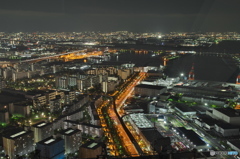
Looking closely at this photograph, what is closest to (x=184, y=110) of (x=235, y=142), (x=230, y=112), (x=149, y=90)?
(x=230, y=112)

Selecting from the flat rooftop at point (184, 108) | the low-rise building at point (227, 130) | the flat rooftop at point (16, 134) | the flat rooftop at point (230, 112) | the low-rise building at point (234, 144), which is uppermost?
the flat rooftop at point (230, 112)

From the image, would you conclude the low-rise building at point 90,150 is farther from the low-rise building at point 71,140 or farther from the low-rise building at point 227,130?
the low-rise building at point 227,130

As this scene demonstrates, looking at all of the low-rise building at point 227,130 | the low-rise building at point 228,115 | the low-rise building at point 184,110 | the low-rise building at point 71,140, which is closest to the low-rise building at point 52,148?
the low-rise building at point 71,140

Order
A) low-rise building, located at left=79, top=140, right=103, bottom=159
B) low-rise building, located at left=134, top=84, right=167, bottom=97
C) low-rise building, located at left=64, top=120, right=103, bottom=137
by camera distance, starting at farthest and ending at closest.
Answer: low-rise building, located at left=134, top=84, right=167, bottom=97
low-rise building, located at left=64, top=120, right=103, bottom=137
low-rise building, located at left=79, top=140, right=103, bottom=159

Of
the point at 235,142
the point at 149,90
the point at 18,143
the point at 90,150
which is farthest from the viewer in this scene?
the point at 149,90

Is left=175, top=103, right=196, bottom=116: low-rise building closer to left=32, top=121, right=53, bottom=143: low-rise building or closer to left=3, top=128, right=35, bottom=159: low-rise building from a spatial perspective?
left=32, top=121, right=53, bottom=143: low-rise building

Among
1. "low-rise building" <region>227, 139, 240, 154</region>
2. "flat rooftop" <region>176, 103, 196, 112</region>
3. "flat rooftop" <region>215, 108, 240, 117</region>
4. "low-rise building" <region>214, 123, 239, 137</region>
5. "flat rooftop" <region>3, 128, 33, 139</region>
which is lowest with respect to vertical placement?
"low-rise building" <region>227, 139, 240, 154</region>

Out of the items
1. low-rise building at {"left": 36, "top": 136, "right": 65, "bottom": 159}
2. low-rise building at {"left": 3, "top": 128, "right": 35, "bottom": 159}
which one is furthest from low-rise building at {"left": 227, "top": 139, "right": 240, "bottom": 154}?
low-rise building at {"left": 3, "top": 128, "right": 35, "bottom": 159}

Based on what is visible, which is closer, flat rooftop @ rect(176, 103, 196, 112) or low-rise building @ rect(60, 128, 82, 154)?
low-rise building @ rect(60, 128, 82, 154)

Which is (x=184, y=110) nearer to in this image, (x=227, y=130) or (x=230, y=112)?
(x=230, y=112)

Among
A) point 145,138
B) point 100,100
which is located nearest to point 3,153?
point 145,138

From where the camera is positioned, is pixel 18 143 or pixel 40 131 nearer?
pixel 18 143

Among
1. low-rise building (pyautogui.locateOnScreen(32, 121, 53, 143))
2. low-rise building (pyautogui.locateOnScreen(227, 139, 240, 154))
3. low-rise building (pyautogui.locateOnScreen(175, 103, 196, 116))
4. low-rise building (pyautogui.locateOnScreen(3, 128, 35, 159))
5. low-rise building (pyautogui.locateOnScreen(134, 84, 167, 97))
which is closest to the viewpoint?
low-rise building (pyautogui.locateOnScreen(3, 128, 35, 159))
